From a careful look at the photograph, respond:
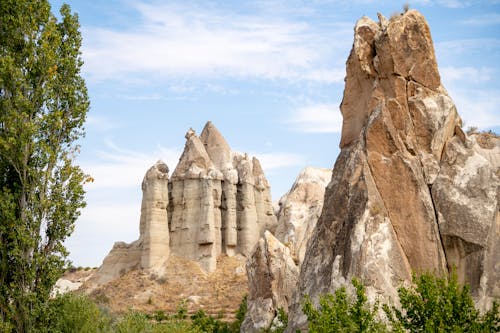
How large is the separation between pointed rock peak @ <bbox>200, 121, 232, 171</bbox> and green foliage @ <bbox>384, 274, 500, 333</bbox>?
5056 cm

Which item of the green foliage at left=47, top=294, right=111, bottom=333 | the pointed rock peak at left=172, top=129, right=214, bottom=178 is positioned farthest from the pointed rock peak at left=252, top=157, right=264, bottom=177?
the green foliage at left=47, top=294, right=111, bottom=333

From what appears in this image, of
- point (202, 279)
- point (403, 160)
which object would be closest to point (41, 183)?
point (403, 160)

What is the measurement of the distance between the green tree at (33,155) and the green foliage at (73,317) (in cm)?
61

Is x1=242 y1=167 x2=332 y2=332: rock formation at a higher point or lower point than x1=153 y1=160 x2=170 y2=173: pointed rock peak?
lower

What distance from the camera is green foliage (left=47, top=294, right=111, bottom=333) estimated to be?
24062 millimetres

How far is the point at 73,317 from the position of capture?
26.7 metres

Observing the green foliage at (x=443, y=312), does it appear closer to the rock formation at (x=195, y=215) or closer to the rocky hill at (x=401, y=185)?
the rocky hill at (x=401, y=185)

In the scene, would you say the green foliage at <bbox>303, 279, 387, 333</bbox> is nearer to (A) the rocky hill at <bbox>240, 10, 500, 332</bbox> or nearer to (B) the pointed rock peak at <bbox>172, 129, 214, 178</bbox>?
(A) the rocky hill at <bbox>240, 10, 500, 332</bbox>

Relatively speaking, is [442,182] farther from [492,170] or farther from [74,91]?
[74,91]

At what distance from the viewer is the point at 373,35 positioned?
81.1ft

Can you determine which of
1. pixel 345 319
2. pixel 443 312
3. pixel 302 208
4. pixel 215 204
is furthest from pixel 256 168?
pixel 345 319

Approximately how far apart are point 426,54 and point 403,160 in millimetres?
4109

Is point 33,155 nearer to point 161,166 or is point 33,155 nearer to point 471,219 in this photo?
point 471,219

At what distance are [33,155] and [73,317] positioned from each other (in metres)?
6.46
